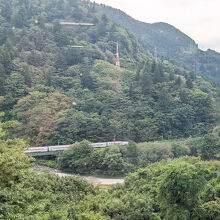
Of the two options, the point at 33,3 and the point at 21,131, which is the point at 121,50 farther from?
the point at 21,131

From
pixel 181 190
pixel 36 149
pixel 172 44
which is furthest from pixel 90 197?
pixel 172 44

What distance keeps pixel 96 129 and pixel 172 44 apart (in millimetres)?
81294

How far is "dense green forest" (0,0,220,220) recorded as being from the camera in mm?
9406

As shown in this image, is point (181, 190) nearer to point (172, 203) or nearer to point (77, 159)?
point (172, 203)

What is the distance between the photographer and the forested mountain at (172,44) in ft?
283

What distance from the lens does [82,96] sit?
3516cm

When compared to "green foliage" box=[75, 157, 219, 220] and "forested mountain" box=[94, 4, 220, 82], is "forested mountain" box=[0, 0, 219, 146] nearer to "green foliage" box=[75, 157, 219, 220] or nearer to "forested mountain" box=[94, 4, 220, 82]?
"green foliage" box=[75, 157, 219, 220]

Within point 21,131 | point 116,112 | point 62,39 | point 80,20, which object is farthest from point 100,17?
point 21,131

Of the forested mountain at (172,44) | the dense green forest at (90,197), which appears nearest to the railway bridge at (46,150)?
the dense green forest at (90,197)

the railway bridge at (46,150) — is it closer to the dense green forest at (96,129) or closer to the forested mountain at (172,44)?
the dense green forest at (96,129)

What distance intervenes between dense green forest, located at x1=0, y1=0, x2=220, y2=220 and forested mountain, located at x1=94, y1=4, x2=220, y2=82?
35.0 m

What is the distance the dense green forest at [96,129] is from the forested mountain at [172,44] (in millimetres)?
35049

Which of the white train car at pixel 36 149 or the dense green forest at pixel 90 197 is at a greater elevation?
the dense green forest at pixel 90 197

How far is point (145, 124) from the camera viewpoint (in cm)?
3062
